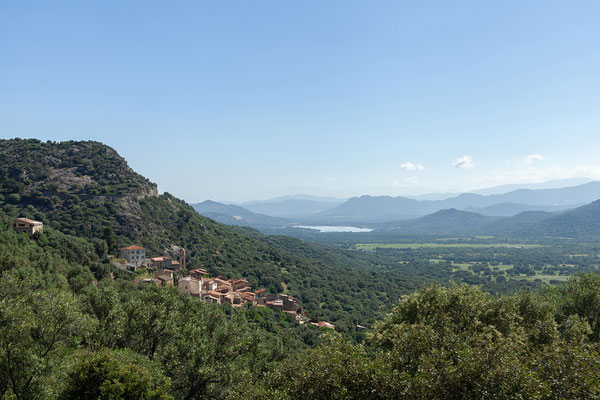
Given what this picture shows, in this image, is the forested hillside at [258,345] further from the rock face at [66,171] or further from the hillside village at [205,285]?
the rock face at [66,171]

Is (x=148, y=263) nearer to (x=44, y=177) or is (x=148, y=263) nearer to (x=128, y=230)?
(x=128, y=230)

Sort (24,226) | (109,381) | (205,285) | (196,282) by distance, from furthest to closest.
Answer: (205,285)
(196,282)
(24,226)
(109,381)

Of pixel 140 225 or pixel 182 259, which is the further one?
pixel 140 225

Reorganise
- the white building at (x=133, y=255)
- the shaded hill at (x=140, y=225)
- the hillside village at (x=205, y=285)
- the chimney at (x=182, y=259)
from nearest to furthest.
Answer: the hillside village at (x=205, y=285) < the white building at (x=133, y=255) < the shaded hill at (x=140, y=225) < the chimney at (x=182, y=259)

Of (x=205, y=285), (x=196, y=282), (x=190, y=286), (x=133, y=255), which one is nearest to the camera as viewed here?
(x=190, y=286)

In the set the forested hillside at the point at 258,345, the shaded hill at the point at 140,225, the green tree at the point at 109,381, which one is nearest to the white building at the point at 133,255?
the shaded hill at the point at 140,225

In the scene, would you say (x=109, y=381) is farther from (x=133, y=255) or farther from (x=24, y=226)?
(x=133, y=255)

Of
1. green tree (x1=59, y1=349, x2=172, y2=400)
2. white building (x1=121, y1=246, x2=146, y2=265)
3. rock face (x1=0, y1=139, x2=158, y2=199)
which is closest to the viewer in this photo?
green tree (x1=59, y1=349, x2=172, y2=400)

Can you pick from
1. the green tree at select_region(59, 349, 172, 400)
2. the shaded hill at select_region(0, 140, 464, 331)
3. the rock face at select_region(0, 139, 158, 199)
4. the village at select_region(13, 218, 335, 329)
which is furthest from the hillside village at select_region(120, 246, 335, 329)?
the green tree at select_region(59, 349, 172, 400)

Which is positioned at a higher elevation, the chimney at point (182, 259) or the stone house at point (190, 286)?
the chimney at point (182, 259)

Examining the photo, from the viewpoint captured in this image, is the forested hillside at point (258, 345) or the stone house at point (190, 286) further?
the stone house at point (190, 286)

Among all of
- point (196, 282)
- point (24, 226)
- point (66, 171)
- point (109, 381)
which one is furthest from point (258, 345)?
point (66, 171)

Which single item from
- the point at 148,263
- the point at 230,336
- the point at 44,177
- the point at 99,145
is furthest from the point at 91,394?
the point at 99,145

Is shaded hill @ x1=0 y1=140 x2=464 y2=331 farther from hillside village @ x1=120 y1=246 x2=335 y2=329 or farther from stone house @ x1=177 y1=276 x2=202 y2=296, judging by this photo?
stone house @ x1=177 y1=276 x2=202 y2=296
